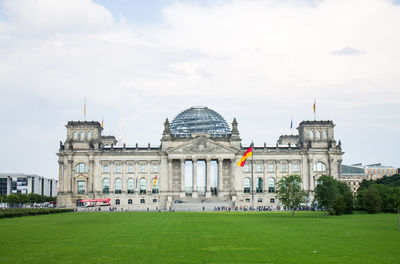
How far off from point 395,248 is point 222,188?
386 ft

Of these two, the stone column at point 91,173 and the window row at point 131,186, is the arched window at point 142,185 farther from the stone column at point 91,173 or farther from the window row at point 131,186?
the stone column at point 91,173

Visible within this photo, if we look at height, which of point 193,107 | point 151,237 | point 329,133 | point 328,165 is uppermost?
point 193,107

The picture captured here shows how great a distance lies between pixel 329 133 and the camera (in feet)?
503

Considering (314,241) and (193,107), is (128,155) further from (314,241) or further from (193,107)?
(314,241)

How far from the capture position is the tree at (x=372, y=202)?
3529 inches

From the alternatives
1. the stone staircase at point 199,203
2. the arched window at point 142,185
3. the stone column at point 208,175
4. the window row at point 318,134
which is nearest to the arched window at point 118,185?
the arched window at point 142,185

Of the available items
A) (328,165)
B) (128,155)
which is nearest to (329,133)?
(328,165)

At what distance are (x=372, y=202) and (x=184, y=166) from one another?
70.3 metres

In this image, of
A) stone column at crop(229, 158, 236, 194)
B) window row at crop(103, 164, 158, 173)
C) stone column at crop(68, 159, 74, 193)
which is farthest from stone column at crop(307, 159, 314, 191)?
stone column at crop(68, 159, 74, 193)

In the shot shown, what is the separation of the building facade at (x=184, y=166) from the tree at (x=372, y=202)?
60.5 metres

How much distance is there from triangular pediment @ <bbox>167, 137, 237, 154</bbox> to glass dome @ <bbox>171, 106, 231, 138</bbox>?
9.78 m

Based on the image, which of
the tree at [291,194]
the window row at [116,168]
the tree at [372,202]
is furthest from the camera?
the window row at [116,168]

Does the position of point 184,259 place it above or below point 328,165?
below

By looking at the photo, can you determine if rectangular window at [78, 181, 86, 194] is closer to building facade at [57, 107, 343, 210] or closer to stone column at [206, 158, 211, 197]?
building facade at [57, 107, 343, 210]
